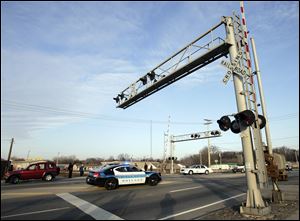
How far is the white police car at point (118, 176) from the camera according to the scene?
1652cm

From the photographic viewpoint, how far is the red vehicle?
77.7ft

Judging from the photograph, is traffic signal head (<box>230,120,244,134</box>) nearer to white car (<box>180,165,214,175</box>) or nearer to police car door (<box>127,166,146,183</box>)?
police car door (<box>127,166,146,183</box>)

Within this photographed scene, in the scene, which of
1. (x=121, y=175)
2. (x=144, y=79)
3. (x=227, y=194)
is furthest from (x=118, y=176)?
(x=227, y=194)

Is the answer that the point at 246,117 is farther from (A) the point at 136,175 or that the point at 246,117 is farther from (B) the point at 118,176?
(A) the point at 136,175

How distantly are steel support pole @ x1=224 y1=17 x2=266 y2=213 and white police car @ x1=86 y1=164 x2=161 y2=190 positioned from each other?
9.87 meters

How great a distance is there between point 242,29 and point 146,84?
774cm

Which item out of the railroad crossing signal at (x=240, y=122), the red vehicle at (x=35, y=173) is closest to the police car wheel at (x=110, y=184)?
the railroad crossing signal at (x=240, y=122)

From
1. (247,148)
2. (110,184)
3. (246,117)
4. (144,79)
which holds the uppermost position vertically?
(144,79)

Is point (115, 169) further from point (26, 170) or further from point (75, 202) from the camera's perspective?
point (26, 170)

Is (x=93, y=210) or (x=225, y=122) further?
(x=93, y=210)

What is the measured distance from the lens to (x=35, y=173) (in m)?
25.0

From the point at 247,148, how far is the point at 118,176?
1009 centimetres

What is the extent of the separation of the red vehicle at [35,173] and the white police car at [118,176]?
9714 millimetres

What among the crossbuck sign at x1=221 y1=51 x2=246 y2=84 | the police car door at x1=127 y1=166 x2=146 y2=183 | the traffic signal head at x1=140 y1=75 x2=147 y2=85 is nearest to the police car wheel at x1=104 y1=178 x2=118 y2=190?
the police car door at x1=127 y1=166 x2=146 y2=183
